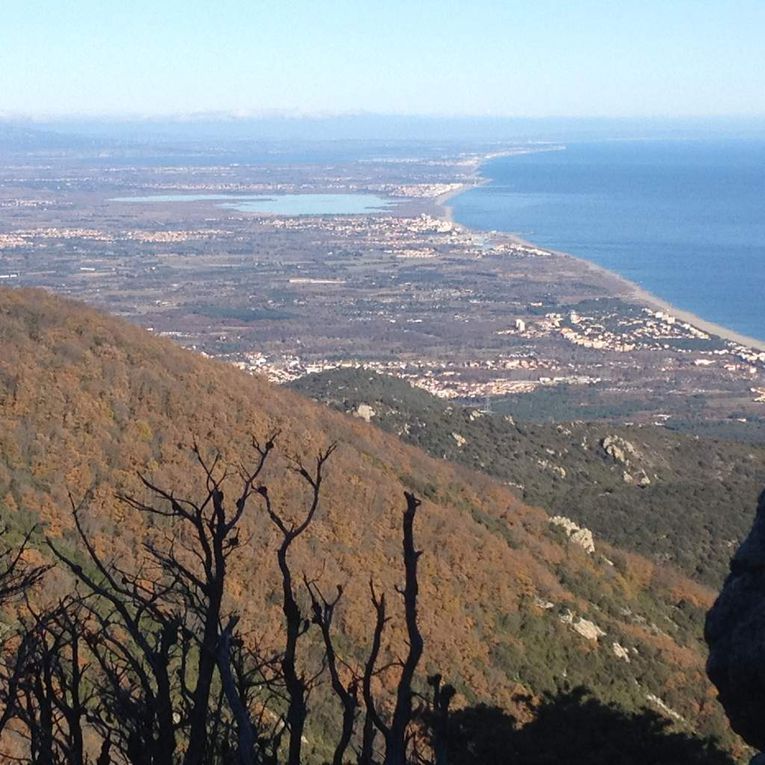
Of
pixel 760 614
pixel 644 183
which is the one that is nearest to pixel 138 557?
pixel 760 614

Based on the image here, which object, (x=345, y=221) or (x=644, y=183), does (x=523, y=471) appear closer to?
(x=345, y=221)

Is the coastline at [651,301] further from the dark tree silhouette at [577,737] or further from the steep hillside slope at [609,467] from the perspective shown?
the dark tree silhouette at [577,737]

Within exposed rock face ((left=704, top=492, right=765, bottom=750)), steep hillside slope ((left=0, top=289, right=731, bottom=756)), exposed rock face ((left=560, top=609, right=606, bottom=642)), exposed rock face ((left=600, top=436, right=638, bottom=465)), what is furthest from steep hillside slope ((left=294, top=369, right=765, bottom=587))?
exposed rock face ((left=704, top=492, right=765, bottom=750))

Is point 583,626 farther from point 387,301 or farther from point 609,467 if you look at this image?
point 387,301

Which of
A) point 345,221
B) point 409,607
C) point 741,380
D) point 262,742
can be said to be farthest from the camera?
point 345,221

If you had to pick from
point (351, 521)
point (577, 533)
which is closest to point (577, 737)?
point (351, 521)
